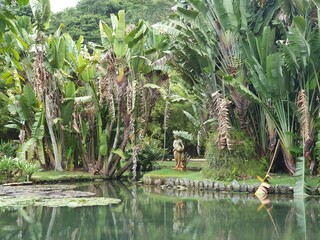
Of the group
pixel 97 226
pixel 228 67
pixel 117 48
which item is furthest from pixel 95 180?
pixel 97 226

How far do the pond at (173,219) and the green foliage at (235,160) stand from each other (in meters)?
1.32

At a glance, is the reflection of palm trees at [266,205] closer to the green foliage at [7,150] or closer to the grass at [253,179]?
the grass at [253,179]

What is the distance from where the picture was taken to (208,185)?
1277cm

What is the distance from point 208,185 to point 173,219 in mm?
4830

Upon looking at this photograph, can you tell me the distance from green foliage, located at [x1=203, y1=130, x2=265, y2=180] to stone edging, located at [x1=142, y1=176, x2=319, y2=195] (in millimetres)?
298

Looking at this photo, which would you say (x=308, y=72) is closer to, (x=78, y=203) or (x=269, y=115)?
(x=269, y=115)

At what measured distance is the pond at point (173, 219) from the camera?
262 inches

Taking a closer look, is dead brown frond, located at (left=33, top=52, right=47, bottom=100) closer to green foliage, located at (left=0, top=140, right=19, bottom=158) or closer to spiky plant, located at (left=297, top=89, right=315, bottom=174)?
green foliage, located at (left=0, top=140, right=19, bottom=158)

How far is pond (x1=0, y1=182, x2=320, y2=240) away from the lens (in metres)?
6.65

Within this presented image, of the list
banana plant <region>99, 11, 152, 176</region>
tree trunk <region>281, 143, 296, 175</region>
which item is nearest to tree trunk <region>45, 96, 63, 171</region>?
banana plant <region>99, 11, 152, 176</region>

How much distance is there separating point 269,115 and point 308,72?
1.50 metres

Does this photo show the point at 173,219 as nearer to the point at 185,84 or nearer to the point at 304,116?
the point at 304,116

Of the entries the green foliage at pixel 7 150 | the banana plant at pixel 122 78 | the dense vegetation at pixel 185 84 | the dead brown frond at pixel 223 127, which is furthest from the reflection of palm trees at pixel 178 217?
the green foliage at pixel 7 150

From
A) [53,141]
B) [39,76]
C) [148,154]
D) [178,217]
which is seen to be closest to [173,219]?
[178,217]
